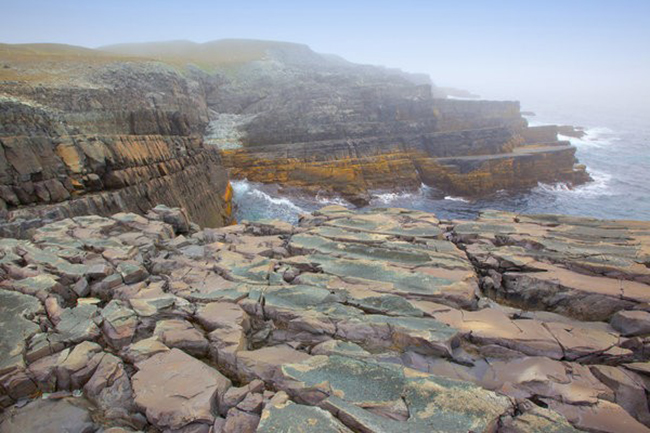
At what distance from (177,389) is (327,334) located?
93.7 inches

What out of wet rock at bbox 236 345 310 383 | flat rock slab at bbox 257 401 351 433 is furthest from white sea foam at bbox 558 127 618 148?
flat rock slab at bbox 257 401 351 433

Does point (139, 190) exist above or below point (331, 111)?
below

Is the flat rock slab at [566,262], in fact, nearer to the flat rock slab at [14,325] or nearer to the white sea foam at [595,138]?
the flat rock slab at [14,325]

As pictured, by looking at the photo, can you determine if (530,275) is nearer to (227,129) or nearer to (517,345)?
(517,345)

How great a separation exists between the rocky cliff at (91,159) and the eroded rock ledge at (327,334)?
277 cm

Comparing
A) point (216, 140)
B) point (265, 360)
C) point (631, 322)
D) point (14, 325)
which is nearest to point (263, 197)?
point (216, 140)

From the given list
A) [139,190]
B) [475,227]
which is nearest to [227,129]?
[139,190]

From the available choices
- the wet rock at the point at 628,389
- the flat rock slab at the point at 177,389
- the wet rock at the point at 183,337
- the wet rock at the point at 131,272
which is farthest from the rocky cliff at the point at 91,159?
the wet rock at the point at 628,389

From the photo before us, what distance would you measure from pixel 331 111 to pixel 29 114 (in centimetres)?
2949

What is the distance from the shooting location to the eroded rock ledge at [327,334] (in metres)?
4.14

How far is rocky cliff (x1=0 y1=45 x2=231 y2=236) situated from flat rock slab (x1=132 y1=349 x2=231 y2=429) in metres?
8.66

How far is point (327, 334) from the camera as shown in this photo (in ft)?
18.6

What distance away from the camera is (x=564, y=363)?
5004 millimetres

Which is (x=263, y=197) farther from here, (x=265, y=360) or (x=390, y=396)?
(x=390, y=396)
